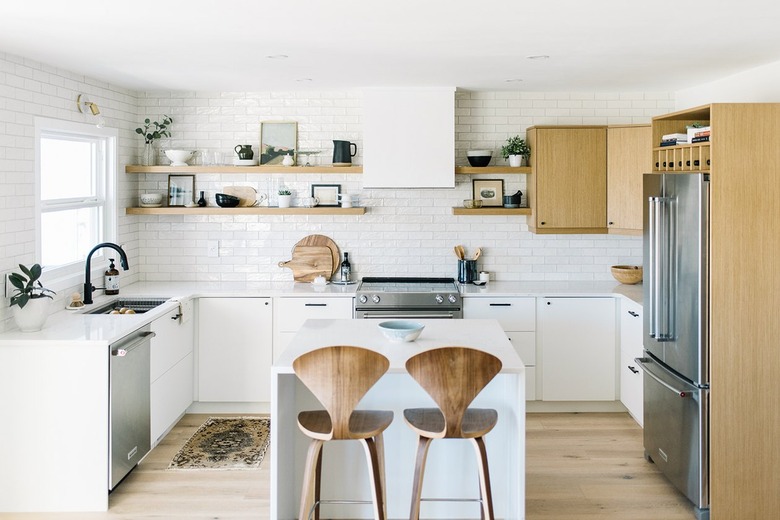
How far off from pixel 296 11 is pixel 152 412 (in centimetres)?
267

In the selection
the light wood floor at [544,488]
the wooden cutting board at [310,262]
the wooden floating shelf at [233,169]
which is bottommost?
the light wood floor at [544,488]

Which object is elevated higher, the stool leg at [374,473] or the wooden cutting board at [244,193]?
the wooden cutting board at [244,193]

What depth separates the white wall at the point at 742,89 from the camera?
4719 mm

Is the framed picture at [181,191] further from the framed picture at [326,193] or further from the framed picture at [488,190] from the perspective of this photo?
the framed picture at [488,190]

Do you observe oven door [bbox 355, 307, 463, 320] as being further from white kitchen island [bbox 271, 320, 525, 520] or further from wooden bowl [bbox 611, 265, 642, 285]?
white kitchen island [bbox 271, 320, 525, 520]

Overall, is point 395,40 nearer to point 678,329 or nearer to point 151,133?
point 678,329

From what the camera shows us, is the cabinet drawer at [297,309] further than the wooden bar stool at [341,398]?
Yes

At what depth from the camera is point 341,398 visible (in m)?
3.16

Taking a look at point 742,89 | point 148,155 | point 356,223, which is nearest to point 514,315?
point 356,223

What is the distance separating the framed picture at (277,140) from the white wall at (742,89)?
123 inches

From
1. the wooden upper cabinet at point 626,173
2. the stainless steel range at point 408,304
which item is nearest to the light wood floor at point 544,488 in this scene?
the stainless steel range at point 408,304

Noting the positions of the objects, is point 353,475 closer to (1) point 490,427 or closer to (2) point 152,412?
(1) point 490,427

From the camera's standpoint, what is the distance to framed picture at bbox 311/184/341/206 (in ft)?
20.6

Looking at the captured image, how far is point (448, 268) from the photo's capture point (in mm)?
6320
